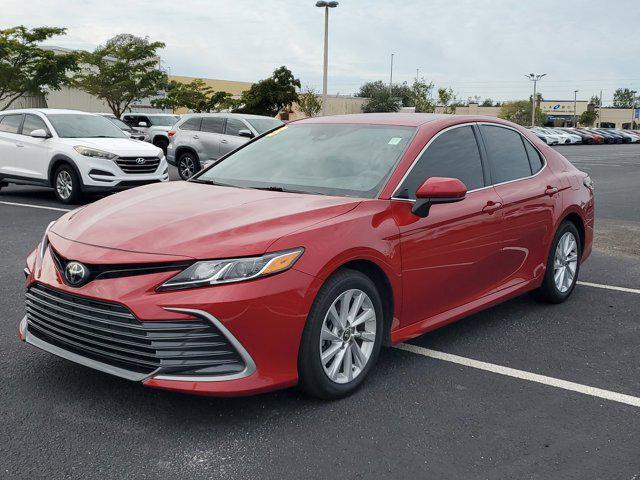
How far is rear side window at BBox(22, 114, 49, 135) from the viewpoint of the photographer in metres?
12.7

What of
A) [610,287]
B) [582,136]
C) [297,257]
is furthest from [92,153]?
[582,136]

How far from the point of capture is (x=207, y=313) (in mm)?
3254

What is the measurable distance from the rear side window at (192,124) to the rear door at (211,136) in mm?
162

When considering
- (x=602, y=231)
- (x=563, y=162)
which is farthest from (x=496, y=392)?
(x=602, y=231)

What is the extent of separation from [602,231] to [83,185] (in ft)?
27.2

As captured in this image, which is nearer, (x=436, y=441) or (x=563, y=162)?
(x=436, y=441)

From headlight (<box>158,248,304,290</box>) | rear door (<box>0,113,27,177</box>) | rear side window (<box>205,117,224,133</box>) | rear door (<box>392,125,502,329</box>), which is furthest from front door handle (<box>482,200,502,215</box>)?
rear side window (<box>205,117,224,133</box>)

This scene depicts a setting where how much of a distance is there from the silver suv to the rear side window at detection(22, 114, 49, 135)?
4224 millimetres

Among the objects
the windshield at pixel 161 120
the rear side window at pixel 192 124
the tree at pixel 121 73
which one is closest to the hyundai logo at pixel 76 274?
the rear side window at pixel 192 124

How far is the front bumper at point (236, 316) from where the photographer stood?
3262mm

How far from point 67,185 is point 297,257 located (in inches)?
379

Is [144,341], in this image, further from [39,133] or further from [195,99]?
[195,99]

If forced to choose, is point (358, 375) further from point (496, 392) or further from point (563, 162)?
point (563, 162)

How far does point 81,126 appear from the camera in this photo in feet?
42.3
